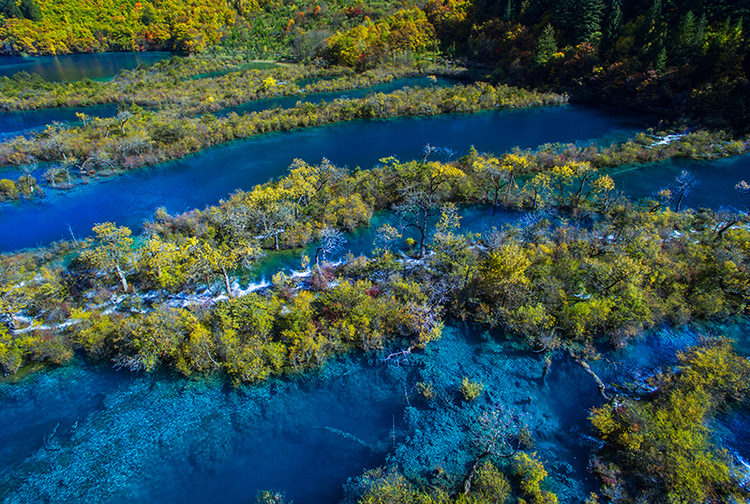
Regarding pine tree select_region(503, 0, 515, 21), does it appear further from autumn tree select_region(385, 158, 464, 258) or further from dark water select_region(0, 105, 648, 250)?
autumn tree select_region(385, 158, 464, 258)

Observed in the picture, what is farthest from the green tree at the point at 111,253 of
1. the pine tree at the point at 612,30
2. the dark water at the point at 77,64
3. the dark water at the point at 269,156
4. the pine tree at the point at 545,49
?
the dark water at the point at 77,64

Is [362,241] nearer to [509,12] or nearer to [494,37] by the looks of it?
[494,37]

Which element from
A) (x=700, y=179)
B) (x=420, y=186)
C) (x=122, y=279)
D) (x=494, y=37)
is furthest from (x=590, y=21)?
(x=122, y=279)

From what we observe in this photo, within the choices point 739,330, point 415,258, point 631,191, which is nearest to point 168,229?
point 415,258

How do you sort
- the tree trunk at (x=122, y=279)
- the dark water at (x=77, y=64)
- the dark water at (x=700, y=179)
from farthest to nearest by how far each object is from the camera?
1. the dark water at (x=77, y=64)
2. the dark water at (x=700, y=179)
3. the tree trunk at (x=122, y=279)

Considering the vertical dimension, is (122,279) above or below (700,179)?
above

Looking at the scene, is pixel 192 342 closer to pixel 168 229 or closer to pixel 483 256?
pixel 168 229

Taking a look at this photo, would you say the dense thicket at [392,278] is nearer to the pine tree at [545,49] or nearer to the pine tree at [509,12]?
the pine tree at [545,49]
